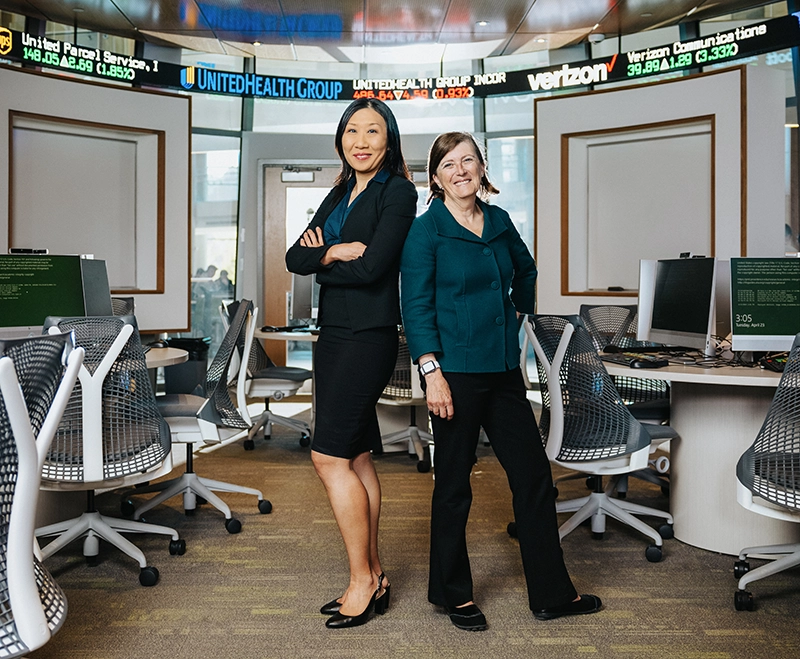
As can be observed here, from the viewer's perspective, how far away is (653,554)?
10.1 ft

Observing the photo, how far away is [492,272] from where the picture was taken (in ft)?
7.86

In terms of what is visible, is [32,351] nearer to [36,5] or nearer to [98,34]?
[36,5]

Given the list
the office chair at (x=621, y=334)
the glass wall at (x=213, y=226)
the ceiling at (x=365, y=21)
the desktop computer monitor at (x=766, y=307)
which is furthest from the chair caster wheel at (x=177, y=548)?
the glass wall at (x=213, y=226)

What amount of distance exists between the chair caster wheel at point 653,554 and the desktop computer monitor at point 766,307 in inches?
34.3

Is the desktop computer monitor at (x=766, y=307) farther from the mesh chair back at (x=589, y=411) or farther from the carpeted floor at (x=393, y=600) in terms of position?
Answer: the carpeted floor at (x=393, y=600)

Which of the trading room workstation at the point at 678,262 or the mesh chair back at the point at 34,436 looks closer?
the mesh chair back at the point at 34,436

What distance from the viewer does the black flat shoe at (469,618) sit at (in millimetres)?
2436

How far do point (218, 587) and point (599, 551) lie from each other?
5.07 ft

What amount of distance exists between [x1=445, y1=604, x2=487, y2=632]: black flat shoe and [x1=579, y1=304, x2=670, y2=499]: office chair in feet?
3.96

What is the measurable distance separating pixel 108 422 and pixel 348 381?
944mm

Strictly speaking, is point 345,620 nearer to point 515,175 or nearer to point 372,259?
point 372,259

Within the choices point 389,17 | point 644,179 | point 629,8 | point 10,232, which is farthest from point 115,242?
point 629,8

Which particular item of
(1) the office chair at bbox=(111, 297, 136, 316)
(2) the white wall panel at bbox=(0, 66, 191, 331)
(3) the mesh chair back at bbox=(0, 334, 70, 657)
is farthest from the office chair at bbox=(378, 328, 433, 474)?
(3) the mesh chair back at bbox=(0, 334, 70, 657)

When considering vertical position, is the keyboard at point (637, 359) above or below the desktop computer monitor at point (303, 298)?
below
